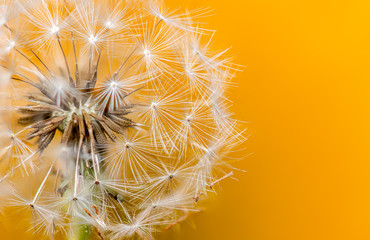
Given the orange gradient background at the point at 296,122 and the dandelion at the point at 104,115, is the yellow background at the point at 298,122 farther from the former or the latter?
the dandelion at the point at 104,115

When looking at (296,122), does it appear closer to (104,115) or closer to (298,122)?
(298,122)

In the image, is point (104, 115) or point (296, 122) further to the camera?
point (296, 122)

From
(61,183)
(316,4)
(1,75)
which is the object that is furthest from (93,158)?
(316,4)

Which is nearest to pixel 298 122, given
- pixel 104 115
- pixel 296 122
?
pixel 296 122

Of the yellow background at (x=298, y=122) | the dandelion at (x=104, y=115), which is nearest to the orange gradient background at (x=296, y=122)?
the yellow background at (x=298, y=122)

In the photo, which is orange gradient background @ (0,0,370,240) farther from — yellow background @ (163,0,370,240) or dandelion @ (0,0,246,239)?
dandelion @ (0,0,246,239)

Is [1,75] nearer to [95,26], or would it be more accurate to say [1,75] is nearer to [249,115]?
[95,26]
